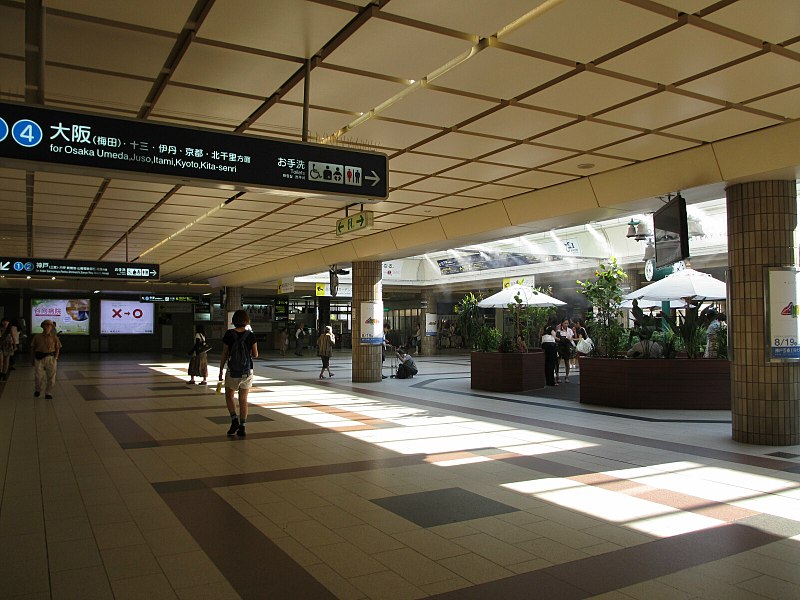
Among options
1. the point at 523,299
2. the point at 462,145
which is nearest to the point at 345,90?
the point at 462,145

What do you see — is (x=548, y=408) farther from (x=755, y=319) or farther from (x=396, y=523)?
(x=396, y=523)

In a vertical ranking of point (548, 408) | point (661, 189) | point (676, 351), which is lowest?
point (548, 408)

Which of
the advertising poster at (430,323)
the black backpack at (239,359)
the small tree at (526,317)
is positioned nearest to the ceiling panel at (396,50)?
the black backpack at (239,359)

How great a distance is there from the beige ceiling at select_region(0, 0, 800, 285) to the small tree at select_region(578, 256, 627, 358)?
287 cm

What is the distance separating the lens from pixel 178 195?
10.6m

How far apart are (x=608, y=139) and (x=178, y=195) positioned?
6.68 meters

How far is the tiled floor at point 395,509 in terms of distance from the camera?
3887 millimetres

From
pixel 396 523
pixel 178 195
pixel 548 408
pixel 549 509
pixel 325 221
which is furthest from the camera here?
pixel 325 221

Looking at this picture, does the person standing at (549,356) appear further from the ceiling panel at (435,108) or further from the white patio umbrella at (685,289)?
the ceiling panel at (435,108)

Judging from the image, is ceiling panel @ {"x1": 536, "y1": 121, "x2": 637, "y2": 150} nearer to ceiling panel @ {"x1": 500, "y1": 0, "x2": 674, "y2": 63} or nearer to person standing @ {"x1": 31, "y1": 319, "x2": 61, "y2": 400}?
ceiling panel @ {"x1": 500, "y1": 0, "x2": 674, "y2": 63}

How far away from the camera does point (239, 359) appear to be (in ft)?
28.5

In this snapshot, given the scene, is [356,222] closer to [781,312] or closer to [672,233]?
[672,233]

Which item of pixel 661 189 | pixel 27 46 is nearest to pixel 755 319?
pixel 661 189

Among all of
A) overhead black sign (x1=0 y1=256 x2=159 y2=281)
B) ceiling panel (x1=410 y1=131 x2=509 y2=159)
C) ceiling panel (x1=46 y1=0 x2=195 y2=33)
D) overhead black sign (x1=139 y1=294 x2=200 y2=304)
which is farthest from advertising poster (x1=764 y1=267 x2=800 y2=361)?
overhead black sign (x1=139 y1=294 x2=200 y2=304)
